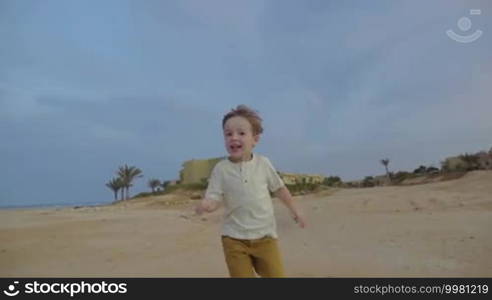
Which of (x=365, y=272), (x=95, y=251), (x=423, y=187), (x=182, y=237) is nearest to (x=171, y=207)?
(x=182, y=237)

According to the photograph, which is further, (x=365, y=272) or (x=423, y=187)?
(x=423, y=187)

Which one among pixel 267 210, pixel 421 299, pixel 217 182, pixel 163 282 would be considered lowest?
pixel 421 299

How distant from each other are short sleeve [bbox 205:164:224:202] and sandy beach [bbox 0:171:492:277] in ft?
2.29

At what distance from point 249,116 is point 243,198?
0.26 metres

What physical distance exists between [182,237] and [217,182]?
1.84m

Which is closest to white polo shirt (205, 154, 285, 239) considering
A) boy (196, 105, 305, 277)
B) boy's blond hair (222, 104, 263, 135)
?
boy (196, 105, 305, 277)

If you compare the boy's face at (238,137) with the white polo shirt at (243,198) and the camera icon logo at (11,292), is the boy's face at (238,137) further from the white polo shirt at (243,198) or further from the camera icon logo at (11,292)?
the camera icon logo at (11,292)

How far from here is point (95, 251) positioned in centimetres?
254

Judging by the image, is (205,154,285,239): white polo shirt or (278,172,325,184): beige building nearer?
(205,154,285,239): white polo shirt

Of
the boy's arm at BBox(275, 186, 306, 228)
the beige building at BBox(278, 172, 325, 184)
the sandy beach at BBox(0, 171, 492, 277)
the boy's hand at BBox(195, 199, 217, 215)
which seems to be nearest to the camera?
the boy's hand at BBox(195, 199, 217, 215)

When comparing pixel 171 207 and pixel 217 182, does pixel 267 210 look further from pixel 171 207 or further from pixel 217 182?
pixel 171 207

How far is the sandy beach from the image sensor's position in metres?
1.94

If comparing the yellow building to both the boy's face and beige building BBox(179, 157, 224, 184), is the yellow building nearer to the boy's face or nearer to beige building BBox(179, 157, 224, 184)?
beige building BBox(179, 157, 224, 184)

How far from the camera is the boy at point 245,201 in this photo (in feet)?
4.34
